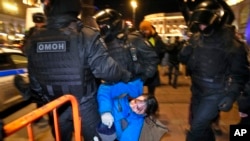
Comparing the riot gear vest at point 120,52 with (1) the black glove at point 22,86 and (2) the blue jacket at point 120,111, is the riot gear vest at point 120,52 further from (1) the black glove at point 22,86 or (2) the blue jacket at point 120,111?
(1) the black glove at point 22,86

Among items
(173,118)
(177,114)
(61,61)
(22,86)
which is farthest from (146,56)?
(177,114)

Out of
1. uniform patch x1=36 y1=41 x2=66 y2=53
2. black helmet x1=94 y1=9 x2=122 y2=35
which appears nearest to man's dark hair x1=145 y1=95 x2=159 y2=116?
uniform patch x1=36 y1=41 x2=66 y2=53

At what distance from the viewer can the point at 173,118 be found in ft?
17.5

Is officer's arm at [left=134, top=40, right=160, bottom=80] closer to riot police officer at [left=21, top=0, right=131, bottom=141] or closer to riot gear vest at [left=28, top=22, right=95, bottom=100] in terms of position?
riot police officer at [left=21, top=0, right=131, bottom=141]

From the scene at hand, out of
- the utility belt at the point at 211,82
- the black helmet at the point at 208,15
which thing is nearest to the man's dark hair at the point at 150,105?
the utility belt at the point at 211,82

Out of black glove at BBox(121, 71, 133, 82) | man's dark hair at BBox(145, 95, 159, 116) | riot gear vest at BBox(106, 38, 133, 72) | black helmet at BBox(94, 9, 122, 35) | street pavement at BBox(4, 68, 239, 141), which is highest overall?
black helmet at BBox(94, 9, 122, 35)

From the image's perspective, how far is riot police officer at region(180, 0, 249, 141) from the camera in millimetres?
3102

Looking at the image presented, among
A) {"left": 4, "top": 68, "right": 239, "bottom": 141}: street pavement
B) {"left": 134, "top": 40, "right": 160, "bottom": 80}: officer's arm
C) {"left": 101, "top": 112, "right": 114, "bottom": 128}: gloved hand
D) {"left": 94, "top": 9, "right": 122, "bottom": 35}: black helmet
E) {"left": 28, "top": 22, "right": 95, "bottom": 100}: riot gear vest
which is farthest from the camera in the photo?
{"left": 4, "top": 68, "right": 239, "bottom": 141}: street pavement

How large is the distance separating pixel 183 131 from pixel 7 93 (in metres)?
3.65

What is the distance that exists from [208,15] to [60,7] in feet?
5.81

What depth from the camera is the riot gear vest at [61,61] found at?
225 cm

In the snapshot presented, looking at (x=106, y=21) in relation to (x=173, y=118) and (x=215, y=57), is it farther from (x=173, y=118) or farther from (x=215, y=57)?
(x=173, y=118)

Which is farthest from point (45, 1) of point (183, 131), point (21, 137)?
point (183, 131)

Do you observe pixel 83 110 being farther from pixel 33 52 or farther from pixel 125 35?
pixel 125 35
